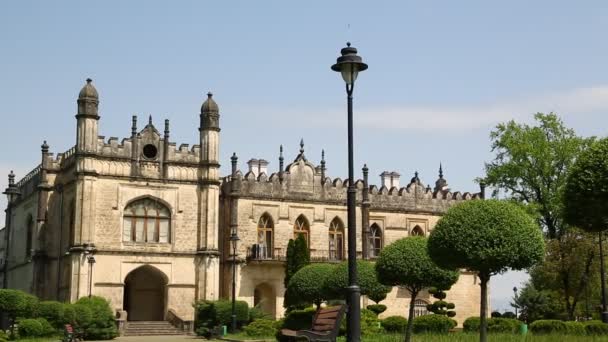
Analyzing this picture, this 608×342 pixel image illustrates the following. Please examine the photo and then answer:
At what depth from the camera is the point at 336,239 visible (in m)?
49.3

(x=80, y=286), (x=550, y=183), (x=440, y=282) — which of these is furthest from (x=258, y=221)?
(x=440, y=282)

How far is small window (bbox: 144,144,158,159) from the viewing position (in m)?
44.2

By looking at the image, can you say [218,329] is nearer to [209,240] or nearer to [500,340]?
[209,240]

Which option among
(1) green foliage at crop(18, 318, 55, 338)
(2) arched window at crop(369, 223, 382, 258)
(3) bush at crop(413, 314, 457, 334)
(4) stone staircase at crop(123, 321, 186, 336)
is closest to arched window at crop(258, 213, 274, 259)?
(2) arched window at crop(369, 223, 382, 258)

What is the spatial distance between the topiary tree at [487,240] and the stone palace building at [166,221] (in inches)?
936

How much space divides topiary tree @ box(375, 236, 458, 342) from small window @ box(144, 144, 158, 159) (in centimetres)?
2034

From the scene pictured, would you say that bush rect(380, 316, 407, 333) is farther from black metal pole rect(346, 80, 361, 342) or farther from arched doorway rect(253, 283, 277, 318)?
black metal pole rect(346, 80, 361, 342)

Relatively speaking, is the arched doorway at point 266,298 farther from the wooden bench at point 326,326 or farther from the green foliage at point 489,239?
the wooden bench at point 326,326

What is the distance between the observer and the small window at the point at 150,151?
1742 inches

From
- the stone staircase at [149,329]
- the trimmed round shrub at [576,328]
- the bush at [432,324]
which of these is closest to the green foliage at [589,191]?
the trimmed round shrub at [576,328]

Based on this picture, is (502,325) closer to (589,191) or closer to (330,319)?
(589,191)

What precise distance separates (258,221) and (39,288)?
12.0 m

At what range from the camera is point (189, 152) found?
44.9 meters

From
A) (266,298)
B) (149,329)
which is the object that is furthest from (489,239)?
(266,298)
